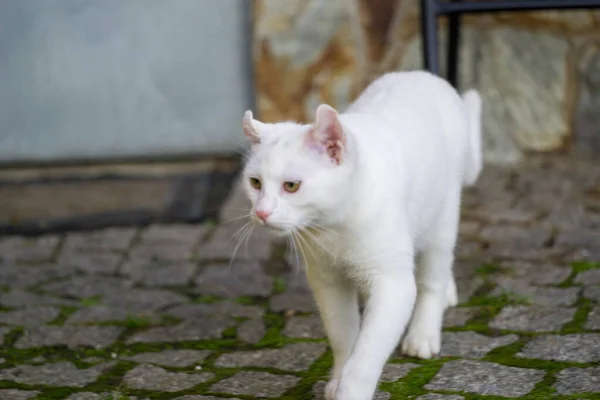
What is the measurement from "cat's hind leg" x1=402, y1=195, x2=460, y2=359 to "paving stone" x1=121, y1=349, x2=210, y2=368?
72 cm

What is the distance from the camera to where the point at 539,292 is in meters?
4.10

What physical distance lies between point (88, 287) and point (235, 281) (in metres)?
0.62

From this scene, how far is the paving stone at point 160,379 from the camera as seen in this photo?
345cm

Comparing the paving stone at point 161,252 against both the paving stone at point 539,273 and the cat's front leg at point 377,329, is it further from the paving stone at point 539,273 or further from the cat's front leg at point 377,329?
the cat's front leg at point 377,329

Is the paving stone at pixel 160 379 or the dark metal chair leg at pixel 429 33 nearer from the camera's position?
the paving stone at pixel 160 379

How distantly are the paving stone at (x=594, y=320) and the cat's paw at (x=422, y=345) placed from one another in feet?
1.77

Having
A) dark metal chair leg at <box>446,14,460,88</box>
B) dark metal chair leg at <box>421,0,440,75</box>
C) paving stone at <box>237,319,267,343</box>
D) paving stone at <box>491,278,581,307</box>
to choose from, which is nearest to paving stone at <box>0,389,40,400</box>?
paving stone at <box>237,319,267,343</box>

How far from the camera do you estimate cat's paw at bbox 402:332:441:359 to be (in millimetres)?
3561

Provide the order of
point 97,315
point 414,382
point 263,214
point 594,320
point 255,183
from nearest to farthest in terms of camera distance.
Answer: point 263,214 < point 255,183 < point 414,382 < point 594,320 < point 97,315

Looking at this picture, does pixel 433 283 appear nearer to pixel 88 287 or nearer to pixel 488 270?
pixel 488 270

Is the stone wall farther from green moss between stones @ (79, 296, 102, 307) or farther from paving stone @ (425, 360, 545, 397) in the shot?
paving stone @ (425, 360, 545, 397)

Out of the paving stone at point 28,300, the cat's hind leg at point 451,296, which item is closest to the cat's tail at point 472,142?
the cat's hind leg at point 451,296

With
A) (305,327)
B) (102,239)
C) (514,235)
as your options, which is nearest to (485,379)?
(305,327)

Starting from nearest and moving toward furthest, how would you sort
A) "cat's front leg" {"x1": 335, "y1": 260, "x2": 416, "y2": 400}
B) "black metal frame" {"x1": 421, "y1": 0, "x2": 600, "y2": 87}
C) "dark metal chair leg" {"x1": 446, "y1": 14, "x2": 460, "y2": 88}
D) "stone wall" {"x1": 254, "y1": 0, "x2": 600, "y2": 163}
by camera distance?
1. "cat's front leg" {"x1": 335, "y1": 260, "x2": 416, "y2": 400}
2. "black metal frame" {"x1": 421, "y1": 0, "x2": 600, "y2": 87}
3. "dark metal chair leg" {"x1": 446, "y1": 14, "x2": 460, "y2": 88}
4. "stone wall" {"x1": 254, "y1": 0, "x2": 600, "y2": 163}
